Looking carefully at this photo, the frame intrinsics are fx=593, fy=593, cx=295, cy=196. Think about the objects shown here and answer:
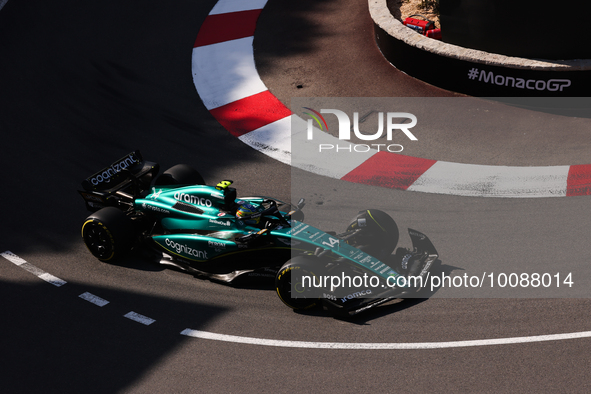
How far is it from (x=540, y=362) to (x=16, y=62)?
423 inches

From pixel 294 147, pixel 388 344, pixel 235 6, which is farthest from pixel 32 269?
pixel 235 6

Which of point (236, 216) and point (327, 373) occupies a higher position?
point (236, 216)

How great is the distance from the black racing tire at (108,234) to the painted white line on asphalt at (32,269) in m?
0.54

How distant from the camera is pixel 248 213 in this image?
21.9 feet

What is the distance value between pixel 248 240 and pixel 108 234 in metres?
Answer: 1.80

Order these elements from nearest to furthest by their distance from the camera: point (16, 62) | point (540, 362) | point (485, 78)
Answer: point (540, 362) < point (485, 78) < point (16, 62)

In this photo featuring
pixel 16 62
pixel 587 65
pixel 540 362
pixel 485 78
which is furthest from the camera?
pixel 16 62

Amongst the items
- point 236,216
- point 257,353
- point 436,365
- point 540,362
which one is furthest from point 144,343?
point 540,362

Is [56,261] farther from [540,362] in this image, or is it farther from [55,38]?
[55,38]

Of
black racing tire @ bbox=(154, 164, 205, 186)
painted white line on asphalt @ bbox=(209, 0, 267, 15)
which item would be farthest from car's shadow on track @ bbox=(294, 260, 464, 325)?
painted white line on asphalt @ bbox=(209, 0, 267, 15)

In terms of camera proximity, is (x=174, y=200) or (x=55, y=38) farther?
(x=55, y=38)

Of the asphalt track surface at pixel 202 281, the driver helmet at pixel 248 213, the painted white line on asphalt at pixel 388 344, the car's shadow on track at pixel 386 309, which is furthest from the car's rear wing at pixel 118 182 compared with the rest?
the car's shadow on track at pixel 386 309

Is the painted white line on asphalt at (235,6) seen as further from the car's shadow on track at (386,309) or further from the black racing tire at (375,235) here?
the car's shadow on track at (386,309)

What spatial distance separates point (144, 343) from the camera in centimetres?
620
